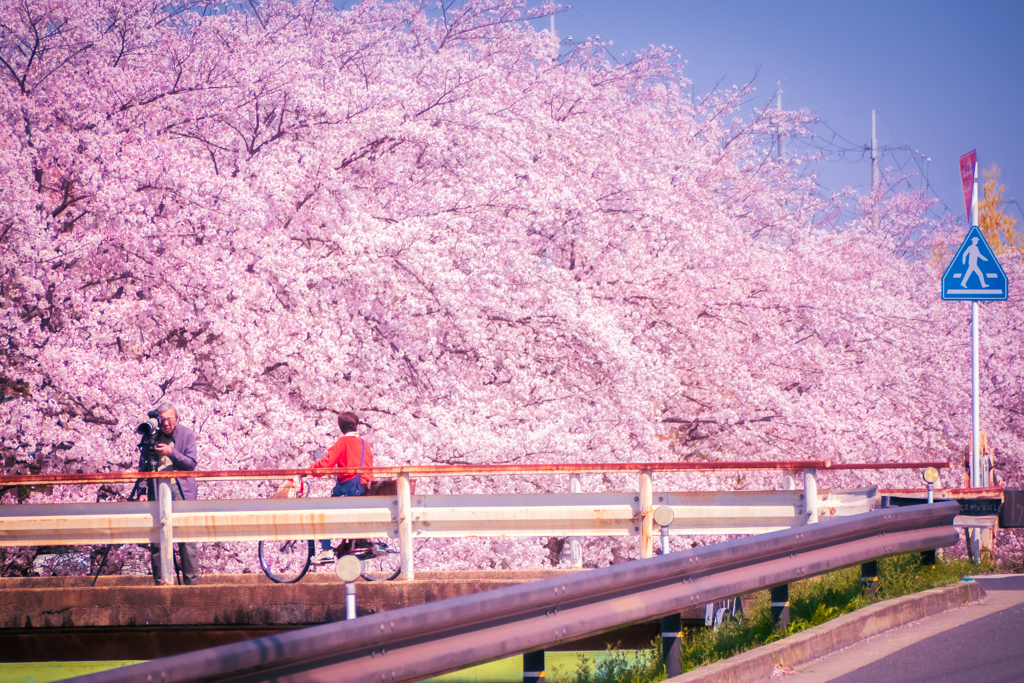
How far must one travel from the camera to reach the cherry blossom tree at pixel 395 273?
11.9 meters

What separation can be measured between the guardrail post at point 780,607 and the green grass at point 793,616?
0.05 meters

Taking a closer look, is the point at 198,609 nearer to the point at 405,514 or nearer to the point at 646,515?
the point at 405,514

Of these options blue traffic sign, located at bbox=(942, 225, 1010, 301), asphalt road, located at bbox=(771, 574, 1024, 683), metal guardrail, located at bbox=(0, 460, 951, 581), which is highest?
blue traffic sign, located at bbox=(942, 225, 1010, 301)

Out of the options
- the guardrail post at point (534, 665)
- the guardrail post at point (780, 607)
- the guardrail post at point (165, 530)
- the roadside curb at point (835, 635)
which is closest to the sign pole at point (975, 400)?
the roadside curb at point (835, 635)

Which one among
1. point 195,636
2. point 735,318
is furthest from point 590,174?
point 195,636

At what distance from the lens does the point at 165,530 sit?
8.44 metres

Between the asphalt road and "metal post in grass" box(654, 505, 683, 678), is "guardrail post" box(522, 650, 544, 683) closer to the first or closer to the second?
"metal post in grass" box(654, 505, 683, 678)

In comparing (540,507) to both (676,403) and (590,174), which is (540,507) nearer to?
(676,403)

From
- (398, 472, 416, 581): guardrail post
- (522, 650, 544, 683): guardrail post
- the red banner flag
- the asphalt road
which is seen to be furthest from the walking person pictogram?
(522, 650, 544, 683): guardrail post

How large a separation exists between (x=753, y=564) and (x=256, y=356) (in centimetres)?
836

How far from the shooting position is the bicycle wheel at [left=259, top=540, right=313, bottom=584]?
9.44 m

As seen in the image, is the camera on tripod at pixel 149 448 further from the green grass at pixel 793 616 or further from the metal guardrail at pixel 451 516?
the green grass at pixel 793 616

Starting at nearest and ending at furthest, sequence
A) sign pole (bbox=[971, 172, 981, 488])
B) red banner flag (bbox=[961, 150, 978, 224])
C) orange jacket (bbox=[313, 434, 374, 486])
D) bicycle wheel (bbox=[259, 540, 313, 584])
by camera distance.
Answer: orange jacket (bbox=[313, 434, 374, 486]), bicycle wheel (bbox=[259, 540, 313, 584]), sign pole (bbox=[971, 172, 981, 488]), red banner flag (bbox=[961, 150, 978, 224])

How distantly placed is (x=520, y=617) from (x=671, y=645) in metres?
1.11
